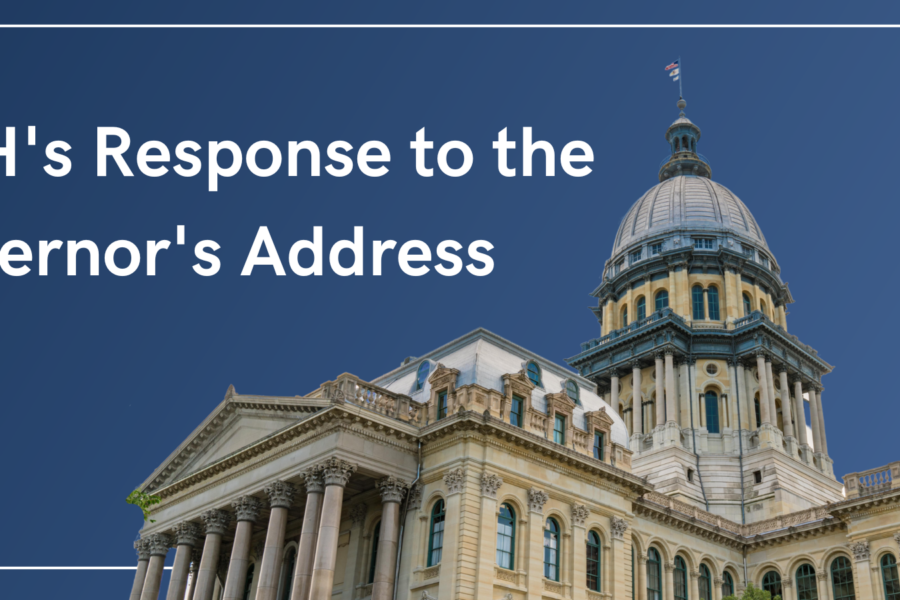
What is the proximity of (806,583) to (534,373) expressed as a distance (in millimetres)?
20354

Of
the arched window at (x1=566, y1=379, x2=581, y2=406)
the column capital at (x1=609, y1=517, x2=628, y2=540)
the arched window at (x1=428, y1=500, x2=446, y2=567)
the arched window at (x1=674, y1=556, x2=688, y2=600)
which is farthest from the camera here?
the arched window at (x1=674, y1=556, x2=688, y2=600)

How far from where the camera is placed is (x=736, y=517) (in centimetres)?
5719

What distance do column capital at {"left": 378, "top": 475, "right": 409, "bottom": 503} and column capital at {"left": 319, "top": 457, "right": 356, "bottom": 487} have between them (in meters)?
1.68

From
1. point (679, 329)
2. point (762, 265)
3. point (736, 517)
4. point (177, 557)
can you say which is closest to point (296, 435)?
point (177, 557)

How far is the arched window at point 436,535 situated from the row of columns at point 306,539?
4.74ft

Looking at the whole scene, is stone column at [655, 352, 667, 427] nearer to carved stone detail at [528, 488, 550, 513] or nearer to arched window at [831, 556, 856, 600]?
arched window at [831, 556, 856, 600]

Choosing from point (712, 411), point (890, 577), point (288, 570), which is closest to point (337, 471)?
point (288, 570)

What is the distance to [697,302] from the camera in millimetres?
70562

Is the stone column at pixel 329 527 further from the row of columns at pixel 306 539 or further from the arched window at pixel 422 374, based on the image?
the arched window at pixel 422 374

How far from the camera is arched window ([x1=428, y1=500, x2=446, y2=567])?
1398 inches

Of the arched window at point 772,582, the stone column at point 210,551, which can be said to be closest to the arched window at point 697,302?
the arched window at point 772,582

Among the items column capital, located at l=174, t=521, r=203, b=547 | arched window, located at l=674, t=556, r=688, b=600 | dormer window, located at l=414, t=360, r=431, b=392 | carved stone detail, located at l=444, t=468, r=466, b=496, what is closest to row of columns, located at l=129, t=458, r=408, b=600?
column capital, located at l=174, t=521, r=203, b=547

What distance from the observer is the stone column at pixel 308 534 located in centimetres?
3406

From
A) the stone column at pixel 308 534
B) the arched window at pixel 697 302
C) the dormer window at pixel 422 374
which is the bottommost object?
the stone column at pixel 308 534
